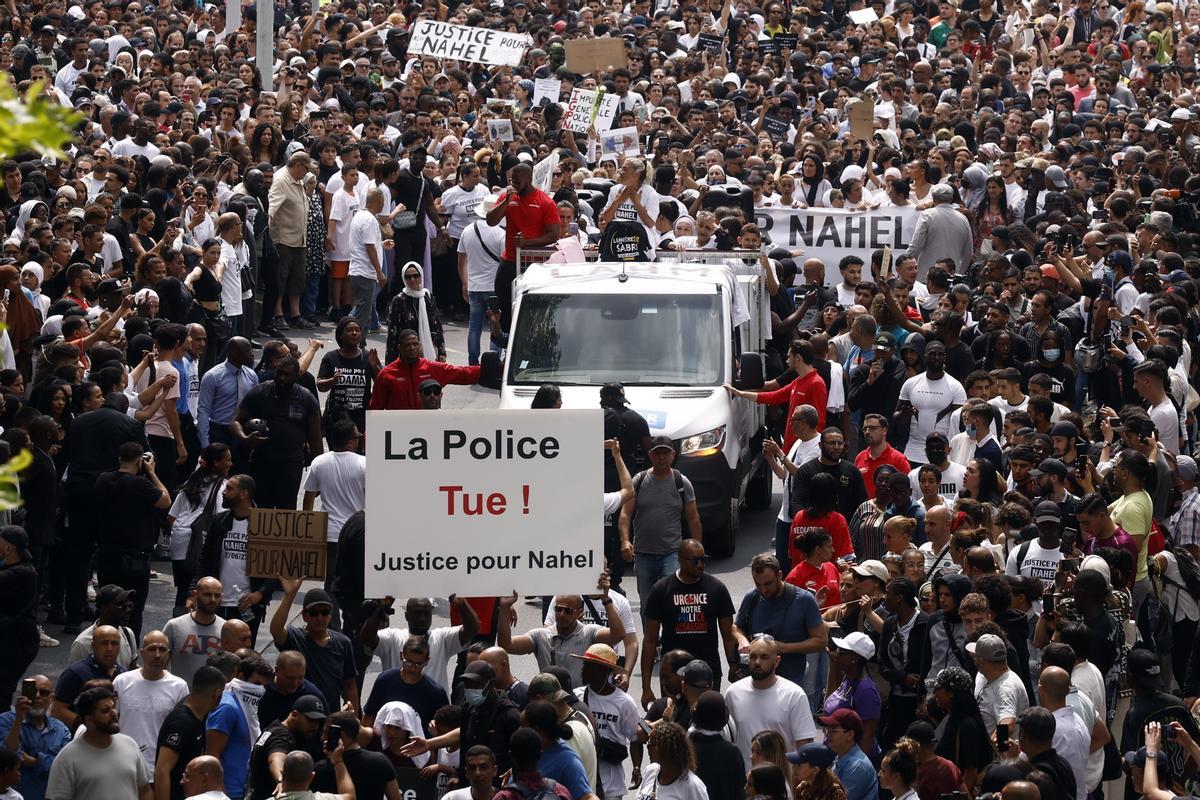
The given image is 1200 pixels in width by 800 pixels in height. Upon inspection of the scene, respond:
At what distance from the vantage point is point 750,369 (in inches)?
605

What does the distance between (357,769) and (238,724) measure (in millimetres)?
913

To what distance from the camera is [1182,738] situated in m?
9.84

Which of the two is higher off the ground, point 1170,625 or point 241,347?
point 241,347

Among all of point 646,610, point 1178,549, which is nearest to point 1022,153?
point 1178,549

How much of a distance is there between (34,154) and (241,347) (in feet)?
23.0

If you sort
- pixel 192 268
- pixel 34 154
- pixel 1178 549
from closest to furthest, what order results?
pixel 1178 549 < pixel 192 268 < pixel 34 154

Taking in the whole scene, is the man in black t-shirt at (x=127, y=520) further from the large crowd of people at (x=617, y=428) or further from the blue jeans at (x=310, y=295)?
the blue jeans at (x=310, y=295)

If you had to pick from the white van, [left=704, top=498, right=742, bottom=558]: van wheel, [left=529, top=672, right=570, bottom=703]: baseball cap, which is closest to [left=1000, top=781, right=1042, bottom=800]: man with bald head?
[left=529, top=672, right=570, bottom=703]: baseball cap

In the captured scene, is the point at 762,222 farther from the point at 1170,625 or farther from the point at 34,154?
the point at 1170,625

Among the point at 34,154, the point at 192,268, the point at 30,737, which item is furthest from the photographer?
the point at 34,154

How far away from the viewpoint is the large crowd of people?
1012cm

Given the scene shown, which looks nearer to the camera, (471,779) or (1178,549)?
(471,779)

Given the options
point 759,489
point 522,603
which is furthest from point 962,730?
point 759,489

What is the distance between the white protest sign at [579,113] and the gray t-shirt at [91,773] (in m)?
17.4
